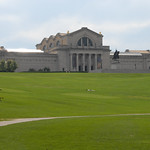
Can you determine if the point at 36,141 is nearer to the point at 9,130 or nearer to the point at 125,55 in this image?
the point at 9,130

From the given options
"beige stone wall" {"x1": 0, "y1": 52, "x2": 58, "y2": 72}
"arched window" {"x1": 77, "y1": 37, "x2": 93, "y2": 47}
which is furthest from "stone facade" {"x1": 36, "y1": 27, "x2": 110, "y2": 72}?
"beige stone wall" {"x1": 0, "y1": 52, "x2": 58, "y2": 72}

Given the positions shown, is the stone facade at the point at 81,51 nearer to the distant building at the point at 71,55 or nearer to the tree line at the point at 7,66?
the distant building at the point at 71,55

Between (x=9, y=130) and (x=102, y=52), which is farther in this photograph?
(x=102, y=52)

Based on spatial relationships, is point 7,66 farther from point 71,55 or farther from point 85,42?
point 85,42

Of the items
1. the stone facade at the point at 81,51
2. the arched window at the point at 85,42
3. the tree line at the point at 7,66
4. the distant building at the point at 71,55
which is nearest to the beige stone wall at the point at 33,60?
the distant building at the point at 71,55

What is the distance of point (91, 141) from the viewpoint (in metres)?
15.0

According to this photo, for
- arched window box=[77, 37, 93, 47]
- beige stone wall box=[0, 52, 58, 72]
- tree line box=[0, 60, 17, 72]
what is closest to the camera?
tree line box=[0, 60, 17, 72]

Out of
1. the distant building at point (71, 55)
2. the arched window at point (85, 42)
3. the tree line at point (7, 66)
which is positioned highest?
the arched window at point (85, 42)

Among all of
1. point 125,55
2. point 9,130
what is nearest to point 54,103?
point 9,130

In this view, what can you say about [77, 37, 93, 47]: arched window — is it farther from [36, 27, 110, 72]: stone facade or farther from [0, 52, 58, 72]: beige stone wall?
[0, 52, 58, 72]: beige stone wall

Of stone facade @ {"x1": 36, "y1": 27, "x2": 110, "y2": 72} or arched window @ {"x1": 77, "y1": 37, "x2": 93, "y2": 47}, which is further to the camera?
arched window @ {"x1": 77, "y1": 37, "x2": 93, "y2": 47}

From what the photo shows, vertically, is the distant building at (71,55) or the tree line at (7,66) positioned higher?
the distant building at (71,55)

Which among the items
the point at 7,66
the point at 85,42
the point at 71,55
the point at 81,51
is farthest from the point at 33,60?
the point at 85,42

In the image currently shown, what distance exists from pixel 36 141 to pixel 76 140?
173cm
